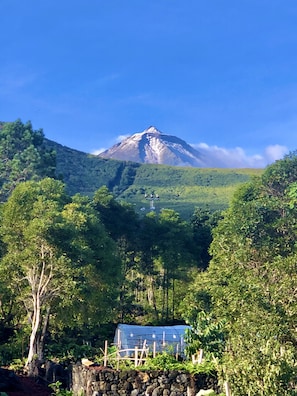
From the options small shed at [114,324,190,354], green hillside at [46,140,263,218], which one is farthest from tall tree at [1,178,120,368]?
green hillside at [46,140,263,218]

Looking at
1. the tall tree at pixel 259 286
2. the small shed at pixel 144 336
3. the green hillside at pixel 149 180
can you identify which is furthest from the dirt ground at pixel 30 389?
the green hillside at pixel 149 180

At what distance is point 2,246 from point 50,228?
5412 mm

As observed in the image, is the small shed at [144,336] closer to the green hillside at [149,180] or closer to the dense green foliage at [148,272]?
the dense green foliage at [148,272]

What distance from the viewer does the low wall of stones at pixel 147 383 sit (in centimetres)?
1674

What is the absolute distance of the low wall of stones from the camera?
54.9ft

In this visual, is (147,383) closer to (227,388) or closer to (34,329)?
(227,388)

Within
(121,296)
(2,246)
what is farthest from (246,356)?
(121,296)

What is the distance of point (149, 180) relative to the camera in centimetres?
10588

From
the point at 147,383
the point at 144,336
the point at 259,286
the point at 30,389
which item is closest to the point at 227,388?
the point at 147,383

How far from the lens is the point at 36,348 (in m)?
25.2

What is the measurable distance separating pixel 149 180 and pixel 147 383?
294 feet

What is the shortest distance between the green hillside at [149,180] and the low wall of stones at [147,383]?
56.0 metres

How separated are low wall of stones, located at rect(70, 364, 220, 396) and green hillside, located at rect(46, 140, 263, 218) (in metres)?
56.0

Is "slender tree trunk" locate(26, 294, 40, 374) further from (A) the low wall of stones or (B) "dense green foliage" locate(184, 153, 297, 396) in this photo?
(B) "dense green foliage" locate(184, 153, 297, 396)
